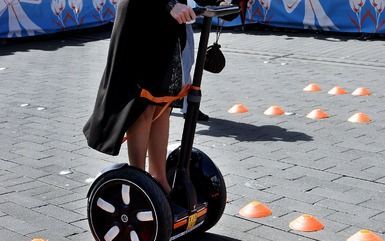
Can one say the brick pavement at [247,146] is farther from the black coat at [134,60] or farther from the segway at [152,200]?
the black coat at [134,60]

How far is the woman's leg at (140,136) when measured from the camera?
3.62 m

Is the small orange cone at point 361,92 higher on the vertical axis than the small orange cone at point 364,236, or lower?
lower

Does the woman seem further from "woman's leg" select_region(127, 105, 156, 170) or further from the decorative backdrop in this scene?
the decorative backdrop

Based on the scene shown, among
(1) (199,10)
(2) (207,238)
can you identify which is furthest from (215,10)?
(2) (207,238)

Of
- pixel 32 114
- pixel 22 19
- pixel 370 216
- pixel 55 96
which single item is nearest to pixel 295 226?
pixel 370 216

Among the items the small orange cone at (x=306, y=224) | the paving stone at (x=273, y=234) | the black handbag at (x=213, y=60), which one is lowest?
the paving stone at (x=273, y=234)

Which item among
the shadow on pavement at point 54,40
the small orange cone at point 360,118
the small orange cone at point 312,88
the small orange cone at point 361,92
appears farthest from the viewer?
the shadow on pavement at point 54,40

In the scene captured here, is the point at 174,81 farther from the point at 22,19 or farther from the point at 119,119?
→ the point at 22,19

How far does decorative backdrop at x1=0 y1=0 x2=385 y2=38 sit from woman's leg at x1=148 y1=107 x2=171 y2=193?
940 centimetres

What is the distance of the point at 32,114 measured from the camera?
7379 mm

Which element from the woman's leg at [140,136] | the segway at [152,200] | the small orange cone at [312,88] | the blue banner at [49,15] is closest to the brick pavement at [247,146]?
the small orange cone at [312,88]

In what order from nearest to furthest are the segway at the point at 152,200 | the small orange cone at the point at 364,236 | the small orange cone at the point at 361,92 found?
the segway at the point at 152,200, the small orange cone at the point at 364,236, the small orange cone at the point at 361,92

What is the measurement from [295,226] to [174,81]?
48.0 inches

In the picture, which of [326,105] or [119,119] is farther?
[326,105]
